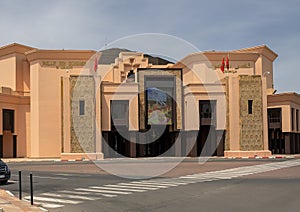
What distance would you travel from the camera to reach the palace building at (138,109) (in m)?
48.3

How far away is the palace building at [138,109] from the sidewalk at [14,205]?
32.2 metres

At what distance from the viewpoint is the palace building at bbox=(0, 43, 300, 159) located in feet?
158

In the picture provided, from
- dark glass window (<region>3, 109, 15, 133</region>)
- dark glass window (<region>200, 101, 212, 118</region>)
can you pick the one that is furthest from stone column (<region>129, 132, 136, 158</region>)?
dark glass window (<region>3, 109, 15, 133</region>)

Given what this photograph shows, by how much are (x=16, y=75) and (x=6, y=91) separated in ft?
10.5

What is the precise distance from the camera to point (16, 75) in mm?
56469

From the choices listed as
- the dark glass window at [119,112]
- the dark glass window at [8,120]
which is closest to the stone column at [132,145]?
the dark glass window at [119,112]

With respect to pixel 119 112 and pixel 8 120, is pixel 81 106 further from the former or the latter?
pixel 8 120

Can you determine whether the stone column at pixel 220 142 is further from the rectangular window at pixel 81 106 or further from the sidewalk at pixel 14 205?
the sidewalk at pixel 14 205

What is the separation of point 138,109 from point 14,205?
37.2 m

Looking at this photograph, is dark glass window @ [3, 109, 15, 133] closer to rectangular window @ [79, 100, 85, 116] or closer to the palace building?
the palace building

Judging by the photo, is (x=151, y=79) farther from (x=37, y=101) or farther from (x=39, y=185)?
(x=39, y=185)

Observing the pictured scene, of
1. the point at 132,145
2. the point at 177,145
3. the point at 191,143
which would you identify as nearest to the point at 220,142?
the point at 191,143

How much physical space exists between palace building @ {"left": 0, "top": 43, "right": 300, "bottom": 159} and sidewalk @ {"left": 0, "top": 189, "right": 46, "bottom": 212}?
32.2 metres

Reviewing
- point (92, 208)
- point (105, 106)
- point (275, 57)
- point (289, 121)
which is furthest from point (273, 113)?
point (92, 208)
